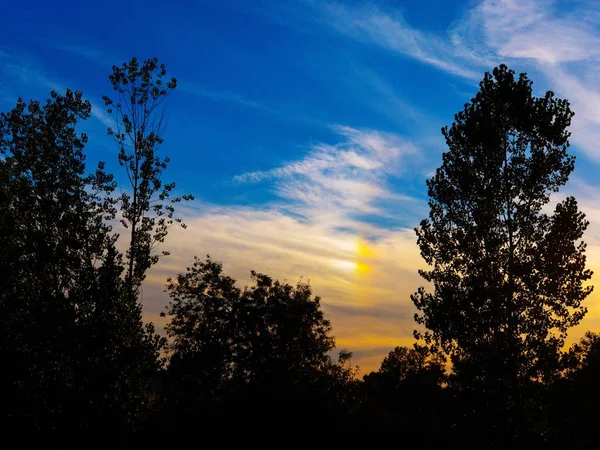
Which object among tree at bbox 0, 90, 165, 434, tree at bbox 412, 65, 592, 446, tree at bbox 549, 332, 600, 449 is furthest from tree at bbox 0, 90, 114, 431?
tree at bbox 549, 332, 600, 449

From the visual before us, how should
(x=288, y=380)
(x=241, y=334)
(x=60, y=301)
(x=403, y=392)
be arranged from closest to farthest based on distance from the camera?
(x=60, y=301) → (x=288, y=380) → (x=241, y=334) → (x=403, y=392)

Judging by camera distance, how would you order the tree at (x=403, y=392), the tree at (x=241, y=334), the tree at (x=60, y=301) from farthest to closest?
the tree at (x=241, y=334), the tree at (x=403, y=392), the tree at (x=60, y=301)

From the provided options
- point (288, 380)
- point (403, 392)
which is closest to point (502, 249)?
point (288, 380)

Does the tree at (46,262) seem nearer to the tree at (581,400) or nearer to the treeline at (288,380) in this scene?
the treeline at (288,380)

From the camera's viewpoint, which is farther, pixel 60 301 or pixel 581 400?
pixel 581 400

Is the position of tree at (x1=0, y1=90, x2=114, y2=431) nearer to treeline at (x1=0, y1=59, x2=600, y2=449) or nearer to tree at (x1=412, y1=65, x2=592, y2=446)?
treeline at (x1=0, y1=59, x2=600, y2=449)

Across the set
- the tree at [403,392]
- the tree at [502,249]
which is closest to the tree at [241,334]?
the tree at [403,392]

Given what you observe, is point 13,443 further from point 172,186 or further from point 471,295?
point 471,295

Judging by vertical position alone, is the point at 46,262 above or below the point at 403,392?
above

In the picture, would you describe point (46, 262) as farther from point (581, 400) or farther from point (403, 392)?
point (403, 392)

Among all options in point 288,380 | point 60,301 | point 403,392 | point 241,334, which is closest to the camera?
point 60,301

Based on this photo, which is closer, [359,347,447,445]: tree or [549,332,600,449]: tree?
[359,347,447,445]: tree

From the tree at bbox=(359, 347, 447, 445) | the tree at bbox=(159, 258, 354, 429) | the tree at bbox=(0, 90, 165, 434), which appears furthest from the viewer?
the tree at bbox=(159, 258, 354, 429)

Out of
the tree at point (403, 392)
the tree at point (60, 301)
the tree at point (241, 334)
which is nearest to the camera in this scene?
the tree at point (60, 301)
